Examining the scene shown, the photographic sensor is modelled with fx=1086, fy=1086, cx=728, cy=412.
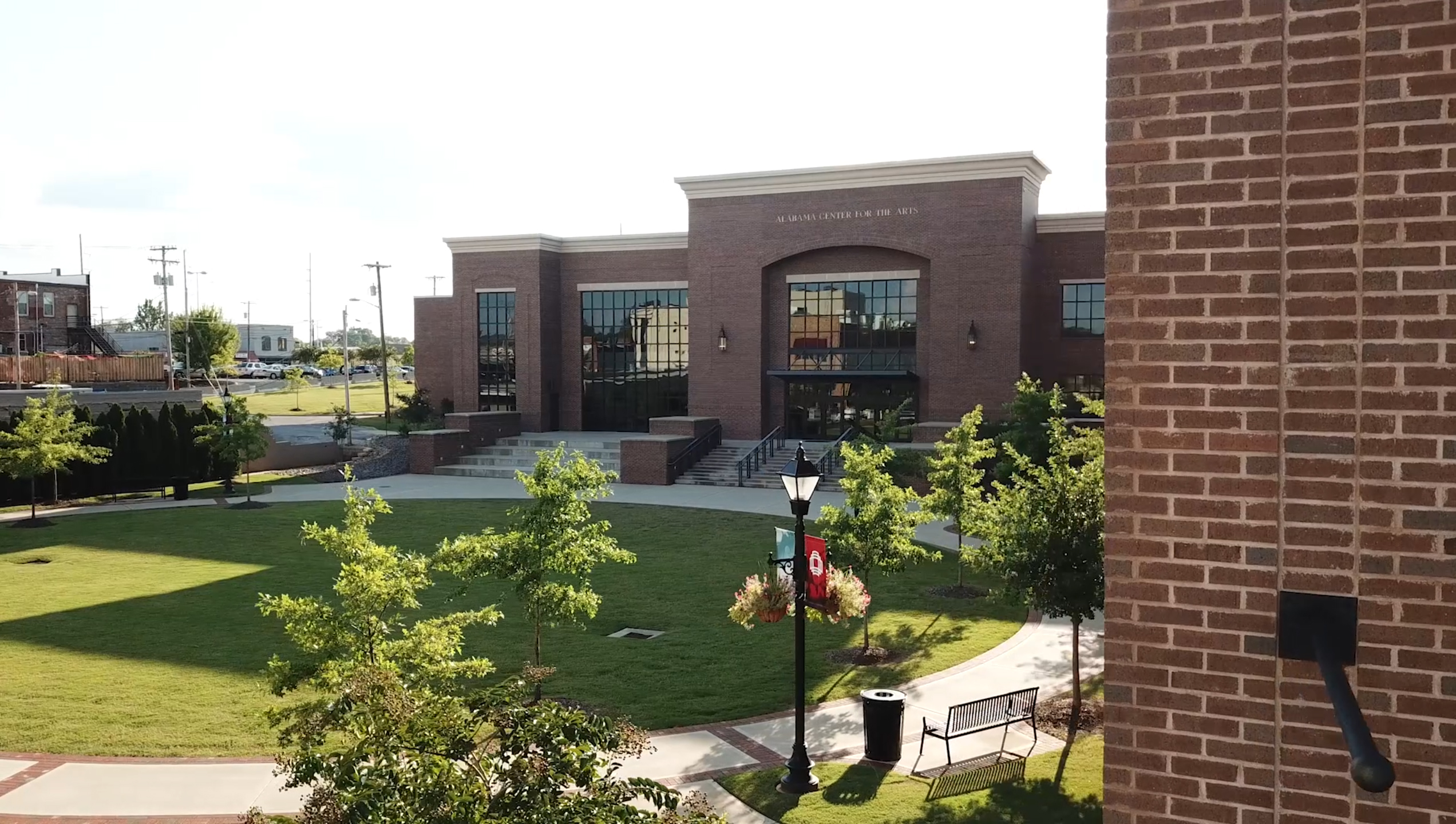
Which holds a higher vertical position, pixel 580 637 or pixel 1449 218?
pixel 1449 218

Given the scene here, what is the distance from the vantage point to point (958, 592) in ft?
68.3

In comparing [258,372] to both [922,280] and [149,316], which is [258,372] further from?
[922,280]

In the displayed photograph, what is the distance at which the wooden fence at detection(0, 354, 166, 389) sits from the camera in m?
39.3

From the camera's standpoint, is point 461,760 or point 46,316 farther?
point 46,316

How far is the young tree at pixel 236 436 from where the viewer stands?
3341cm

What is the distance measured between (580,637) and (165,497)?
81.5 ft

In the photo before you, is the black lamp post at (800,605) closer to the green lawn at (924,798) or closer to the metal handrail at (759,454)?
the green lawn at (924,798)

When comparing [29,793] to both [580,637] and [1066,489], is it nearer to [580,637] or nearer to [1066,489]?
[580,637]

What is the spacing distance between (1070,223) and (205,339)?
7877cm

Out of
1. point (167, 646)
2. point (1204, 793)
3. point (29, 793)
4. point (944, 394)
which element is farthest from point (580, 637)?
point (944, 394)

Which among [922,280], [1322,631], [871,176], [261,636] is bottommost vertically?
[261,636]

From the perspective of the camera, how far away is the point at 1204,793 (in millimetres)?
4043

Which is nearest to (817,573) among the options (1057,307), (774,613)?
(774,613)

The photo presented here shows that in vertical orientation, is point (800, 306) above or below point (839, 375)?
above
